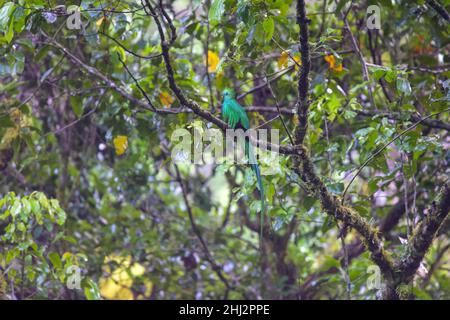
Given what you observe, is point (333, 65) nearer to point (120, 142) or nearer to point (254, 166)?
point (254, 166)

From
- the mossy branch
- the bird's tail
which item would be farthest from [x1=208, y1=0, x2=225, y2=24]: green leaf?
the mossy branch

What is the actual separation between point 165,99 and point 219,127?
101 cm

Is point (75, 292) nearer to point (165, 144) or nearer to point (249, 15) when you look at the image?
point (165, 144)

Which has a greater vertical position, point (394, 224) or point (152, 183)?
point (152, 183)

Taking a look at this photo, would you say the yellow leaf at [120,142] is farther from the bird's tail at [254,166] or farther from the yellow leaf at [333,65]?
the yellow leaf at [333,65]

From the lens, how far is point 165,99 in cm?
392

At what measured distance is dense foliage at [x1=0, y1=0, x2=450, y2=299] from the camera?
312 cm

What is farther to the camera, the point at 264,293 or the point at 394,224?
the point at 264,293

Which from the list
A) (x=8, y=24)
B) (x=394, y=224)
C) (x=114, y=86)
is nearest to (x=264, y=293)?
(x=394, y=224)

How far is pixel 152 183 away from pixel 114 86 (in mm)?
1723

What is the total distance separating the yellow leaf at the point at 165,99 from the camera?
389 cm

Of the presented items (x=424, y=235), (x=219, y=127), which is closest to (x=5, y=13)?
(x=219, y=127)

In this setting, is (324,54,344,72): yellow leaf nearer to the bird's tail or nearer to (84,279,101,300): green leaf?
the bird's tail
